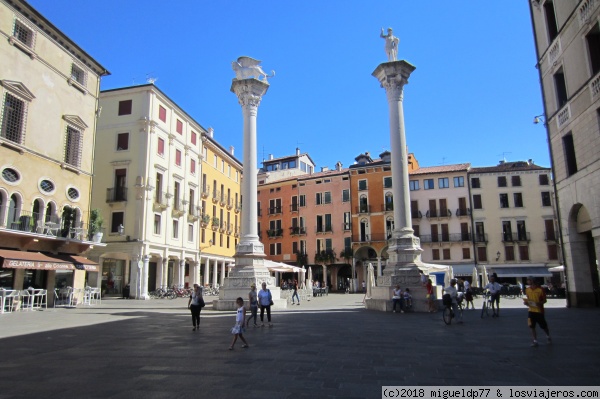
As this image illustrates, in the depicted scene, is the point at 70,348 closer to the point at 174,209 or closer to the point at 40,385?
the point at 40,385

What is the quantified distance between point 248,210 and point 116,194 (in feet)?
59.9

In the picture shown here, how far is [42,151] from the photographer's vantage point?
926 inches

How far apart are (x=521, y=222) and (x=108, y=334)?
49836 millimetres

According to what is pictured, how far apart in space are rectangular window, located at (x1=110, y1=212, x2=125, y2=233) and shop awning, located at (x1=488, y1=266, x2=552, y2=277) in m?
39.7

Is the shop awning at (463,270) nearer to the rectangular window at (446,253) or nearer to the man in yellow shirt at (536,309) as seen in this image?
the rectangular window at (446,253)

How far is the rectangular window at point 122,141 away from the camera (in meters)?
36.9

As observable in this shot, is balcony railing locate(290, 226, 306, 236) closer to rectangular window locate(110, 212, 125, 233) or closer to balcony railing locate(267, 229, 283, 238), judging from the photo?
balcony railing locate(267, 229, 283, 238)

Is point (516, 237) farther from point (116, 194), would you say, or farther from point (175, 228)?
point (116, 194)

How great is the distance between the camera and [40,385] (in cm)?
653

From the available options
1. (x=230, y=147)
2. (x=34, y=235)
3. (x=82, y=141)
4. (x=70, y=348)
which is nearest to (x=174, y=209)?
(x=82, y=141)

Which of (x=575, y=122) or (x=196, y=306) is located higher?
(x=575, y=122)

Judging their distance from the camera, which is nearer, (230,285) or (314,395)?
(314,395)

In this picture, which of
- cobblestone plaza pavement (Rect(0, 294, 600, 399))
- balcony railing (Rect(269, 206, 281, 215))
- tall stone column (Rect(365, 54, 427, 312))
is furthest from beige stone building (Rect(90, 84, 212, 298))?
balcony railing (Rect(269, 206, 281, 215))

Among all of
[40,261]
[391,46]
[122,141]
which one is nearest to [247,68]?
[391,46]
